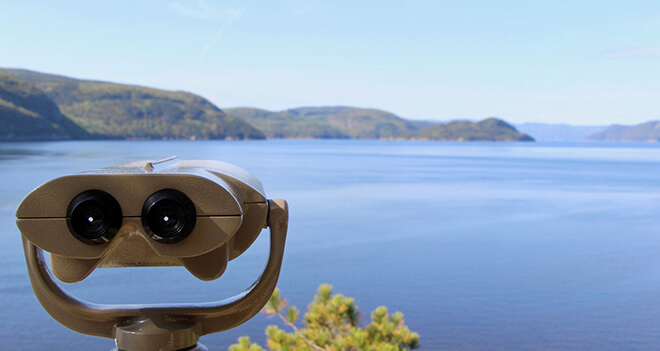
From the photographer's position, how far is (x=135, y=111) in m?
141

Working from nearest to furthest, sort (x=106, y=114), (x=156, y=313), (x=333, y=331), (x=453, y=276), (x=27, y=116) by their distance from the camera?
1. (x=156, y=313)
2. (x=333, y=331)
3. (x=453, y=276)
4. (x=27, y=116)
5. (x=106, y=114)

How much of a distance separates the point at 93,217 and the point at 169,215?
10cm

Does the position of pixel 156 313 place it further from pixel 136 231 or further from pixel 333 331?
pixel 333 331

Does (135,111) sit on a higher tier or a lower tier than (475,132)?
higher

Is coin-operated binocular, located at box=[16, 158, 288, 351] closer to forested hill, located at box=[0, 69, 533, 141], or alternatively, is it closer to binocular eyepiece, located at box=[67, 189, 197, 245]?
binocular eyepiece, located at box=[67, 189, 197, 245]

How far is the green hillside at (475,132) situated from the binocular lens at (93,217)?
18570 cm

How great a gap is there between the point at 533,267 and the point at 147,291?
26.3 feet

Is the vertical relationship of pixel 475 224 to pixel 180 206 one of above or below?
below

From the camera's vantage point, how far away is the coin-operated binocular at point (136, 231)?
82 cm

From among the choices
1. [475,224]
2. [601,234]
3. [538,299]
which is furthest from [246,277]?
[601,234]

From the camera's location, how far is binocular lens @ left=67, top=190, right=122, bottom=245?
2.66ft

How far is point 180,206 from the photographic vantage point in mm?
821

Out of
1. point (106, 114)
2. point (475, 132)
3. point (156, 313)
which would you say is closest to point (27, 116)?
point (106, 114)

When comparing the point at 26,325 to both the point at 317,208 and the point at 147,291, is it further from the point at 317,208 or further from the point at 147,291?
the point at 317,208
